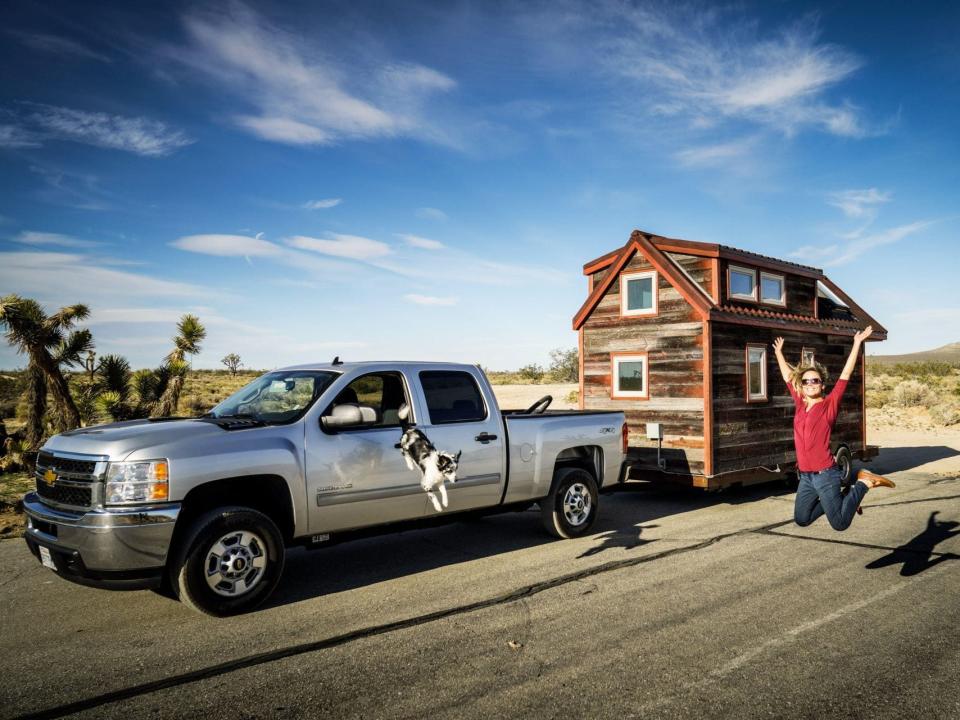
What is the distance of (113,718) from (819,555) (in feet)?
21.8

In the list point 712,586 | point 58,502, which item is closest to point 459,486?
point 712,586

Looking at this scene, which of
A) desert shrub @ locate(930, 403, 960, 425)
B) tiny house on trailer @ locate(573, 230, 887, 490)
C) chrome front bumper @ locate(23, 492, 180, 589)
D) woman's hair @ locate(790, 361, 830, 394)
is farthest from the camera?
desert shrub @ locate(930, 403, 960, 425)

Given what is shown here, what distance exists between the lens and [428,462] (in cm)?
672

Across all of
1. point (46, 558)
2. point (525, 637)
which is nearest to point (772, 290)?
point (525, 637)

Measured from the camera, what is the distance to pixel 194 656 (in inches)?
185

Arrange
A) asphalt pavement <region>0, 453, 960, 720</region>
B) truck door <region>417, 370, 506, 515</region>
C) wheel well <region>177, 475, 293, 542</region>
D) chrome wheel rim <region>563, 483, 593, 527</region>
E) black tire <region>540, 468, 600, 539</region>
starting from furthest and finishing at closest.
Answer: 1. chrome wheel rim <region>563, 483, 593, 527</region>
2. black tire <region>540, 468, 600, 539</region>
3. truck door <region>417, 370, 506, 515</region>
4. wheel well <region>177, 475, 293, 542</region>
5. asphalt pavement <region>0, 453, 960, 720</region>

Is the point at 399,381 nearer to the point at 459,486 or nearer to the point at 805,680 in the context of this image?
the point at 459,486

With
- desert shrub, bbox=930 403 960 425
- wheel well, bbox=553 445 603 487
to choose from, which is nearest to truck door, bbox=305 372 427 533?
wheel well, bbox=553 445 603 487

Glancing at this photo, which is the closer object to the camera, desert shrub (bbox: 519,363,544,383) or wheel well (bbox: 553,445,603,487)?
wheel well (bbox: 553,445,603,487)

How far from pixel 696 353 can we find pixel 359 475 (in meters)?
6.98

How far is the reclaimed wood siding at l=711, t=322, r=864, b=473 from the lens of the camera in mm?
11352

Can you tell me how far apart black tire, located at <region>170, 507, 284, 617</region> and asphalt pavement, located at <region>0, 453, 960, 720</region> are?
180mm

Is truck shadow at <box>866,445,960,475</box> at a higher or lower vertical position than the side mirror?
lower

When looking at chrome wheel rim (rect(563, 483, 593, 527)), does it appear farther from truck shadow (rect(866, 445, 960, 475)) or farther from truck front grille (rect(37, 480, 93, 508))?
truck shadow (rect(866, 445, 960, 475))
